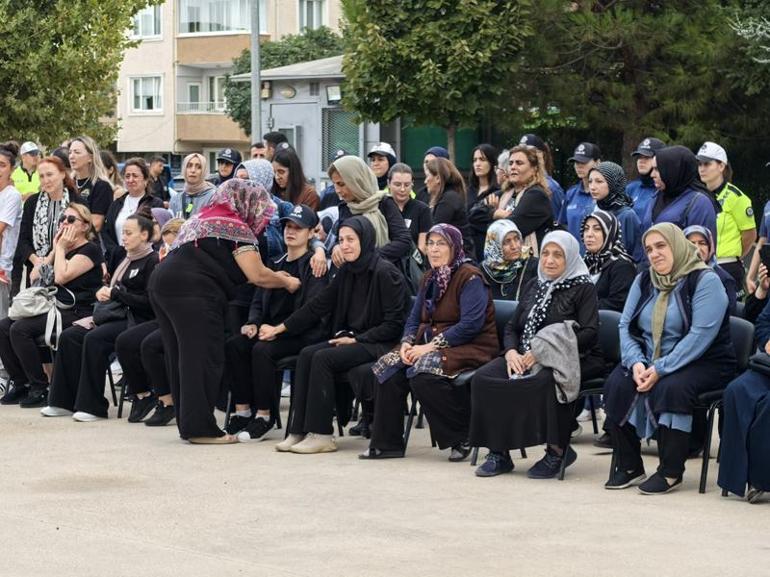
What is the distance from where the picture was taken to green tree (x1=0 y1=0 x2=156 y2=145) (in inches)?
1027

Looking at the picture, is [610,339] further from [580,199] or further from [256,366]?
[580,199]

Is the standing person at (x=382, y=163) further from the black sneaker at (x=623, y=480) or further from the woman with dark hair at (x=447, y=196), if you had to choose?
the black sneaker at (x=623, y=480)

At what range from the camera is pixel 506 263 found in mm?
11109

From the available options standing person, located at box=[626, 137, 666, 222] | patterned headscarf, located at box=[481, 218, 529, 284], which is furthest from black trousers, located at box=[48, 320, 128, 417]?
standing person, located at box=[626, 137, 666, 222]

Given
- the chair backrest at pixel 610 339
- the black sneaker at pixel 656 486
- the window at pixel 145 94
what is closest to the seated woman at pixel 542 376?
the chair backrest at pixel 610 339

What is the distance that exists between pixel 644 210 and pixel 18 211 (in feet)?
17.8

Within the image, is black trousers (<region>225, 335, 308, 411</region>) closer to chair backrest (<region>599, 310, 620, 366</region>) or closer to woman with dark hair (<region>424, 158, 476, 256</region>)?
woman with dark hair (<region>424, 158, 476, 256</region>)

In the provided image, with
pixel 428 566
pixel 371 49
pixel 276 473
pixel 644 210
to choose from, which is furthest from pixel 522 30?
pixel 428 566

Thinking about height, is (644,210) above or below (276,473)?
above

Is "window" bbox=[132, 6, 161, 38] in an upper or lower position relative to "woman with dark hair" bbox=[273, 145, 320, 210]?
upper

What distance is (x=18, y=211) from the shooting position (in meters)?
13.6

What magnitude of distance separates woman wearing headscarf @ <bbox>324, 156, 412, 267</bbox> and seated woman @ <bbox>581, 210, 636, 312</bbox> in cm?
135

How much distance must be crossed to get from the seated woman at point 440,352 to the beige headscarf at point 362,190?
35.4 inches

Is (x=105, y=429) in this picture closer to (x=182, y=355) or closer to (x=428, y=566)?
(x=182, y=355)
